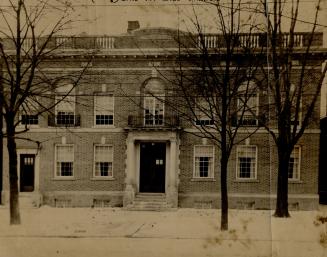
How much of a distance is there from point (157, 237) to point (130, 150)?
25.7ft

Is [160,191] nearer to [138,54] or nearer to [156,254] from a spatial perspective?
[138,54]

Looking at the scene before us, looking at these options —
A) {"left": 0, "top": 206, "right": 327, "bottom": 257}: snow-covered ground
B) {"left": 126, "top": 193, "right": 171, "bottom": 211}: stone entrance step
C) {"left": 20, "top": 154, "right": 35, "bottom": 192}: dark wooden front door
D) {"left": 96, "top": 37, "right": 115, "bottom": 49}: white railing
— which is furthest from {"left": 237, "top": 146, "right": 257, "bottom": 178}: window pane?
{"left": 20, "top": 154, "right": 35, "bottom": 192}: dark wooden front door

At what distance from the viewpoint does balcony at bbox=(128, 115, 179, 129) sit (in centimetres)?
1853

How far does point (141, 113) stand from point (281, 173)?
7.14 meters

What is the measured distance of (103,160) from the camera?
→ 18.7 m

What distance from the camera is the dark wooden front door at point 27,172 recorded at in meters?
18.3

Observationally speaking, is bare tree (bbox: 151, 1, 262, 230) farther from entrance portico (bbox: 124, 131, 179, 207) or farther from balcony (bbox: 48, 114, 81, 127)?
balcony (bbox: 48, 114, 81, 127)

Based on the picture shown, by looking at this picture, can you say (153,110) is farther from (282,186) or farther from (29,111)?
(29,111)

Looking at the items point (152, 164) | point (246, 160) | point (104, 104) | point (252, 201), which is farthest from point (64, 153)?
point (252, 201)

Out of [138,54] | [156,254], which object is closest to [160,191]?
[138,54]

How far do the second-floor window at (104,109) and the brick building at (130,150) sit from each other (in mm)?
46

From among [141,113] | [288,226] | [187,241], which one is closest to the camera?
[187,241]

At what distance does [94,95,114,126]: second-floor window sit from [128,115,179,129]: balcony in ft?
3.16

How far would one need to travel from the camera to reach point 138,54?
17938 millimetres
